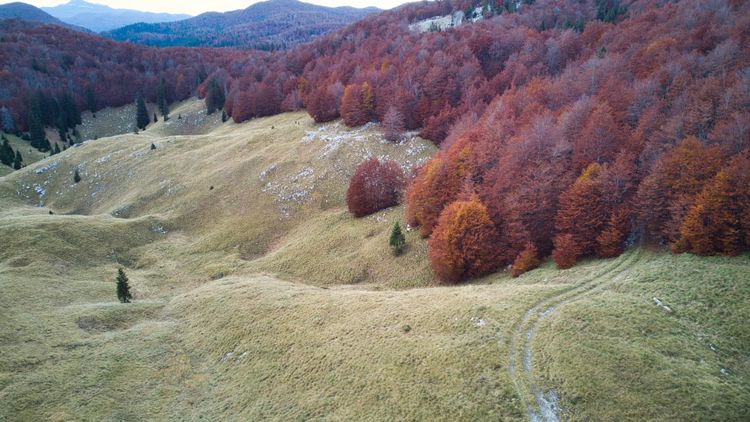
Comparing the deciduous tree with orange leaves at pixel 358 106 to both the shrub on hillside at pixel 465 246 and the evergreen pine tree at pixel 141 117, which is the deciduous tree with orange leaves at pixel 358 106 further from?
the evergreen pine tree at pixel 141 117

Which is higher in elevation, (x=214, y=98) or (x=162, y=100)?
(x=162, y=100)

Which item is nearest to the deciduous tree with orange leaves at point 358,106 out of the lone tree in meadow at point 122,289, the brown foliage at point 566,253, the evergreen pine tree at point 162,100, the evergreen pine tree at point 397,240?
the evergreen pine tree at point 397,240

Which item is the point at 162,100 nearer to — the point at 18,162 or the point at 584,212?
the point at 18,162

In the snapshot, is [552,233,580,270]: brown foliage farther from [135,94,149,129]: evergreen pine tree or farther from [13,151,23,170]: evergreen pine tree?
[135,94,149,129]: evergreen pine tree

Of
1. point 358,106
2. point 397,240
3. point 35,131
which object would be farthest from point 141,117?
point 397,240

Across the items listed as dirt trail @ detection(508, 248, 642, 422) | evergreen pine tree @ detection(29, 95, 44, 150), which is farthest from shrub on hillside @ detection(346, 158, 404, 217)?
evergreen pine tree @ detection(29, 95, 44, 150)

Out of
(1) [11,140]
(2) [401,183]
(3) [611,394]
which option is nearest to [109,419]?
(3) [611,394]
